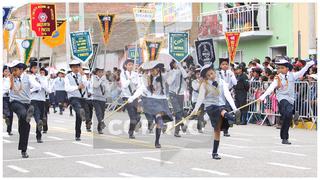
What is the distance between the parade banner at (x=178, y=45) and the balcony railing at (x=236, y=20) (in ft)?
14.5

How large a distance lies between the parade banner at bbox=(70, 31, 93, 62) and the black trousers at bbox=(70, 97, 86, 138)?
35.6 ft

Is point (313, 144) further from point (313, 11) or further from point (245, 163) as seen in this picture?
point (313, 11)

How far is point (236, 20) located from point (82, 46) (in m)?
6.88

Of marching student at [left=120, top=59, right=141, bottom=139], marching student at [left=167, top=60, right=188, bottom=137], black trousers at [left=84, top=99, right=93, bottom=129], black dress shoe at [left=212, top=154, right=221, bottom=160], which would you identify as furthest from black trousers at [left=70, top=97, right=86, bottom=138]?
black dress shoe at [left=212, top=154, right=221, bottom=160]

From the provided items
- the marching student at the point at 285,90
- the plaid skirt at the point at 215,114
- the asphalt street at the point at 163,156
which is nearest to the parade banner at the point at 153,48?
the asphalt street at the point at 163,156

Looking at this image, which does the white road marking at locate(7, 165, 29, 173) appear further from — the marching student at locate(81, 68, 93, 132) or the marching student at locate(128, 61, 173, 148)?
the marching student at locate(81, 68, 93, 132)

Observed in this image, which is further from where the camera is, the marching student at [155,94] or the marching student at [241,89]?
the marching student at [241,89]

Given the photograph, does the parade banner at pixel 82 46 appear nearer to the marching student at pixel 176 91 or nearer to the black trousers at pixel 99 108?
the black trousers at pixel 99 108

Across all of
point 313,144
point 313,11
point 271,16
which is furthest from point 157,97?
point 271,16

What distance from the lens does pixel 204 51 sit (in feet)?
77.1

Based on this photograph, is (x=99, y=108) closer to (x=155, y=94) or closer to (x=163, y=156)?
(x=155, y=94)

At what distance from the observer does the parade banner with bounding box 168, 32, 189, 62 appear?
25453 mm

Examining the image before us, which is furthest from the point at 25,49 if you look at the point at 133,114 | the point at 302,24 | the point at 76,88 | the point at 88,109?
the point at 76,88

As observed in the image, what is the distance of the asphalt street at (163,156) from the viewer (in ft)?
34.7
